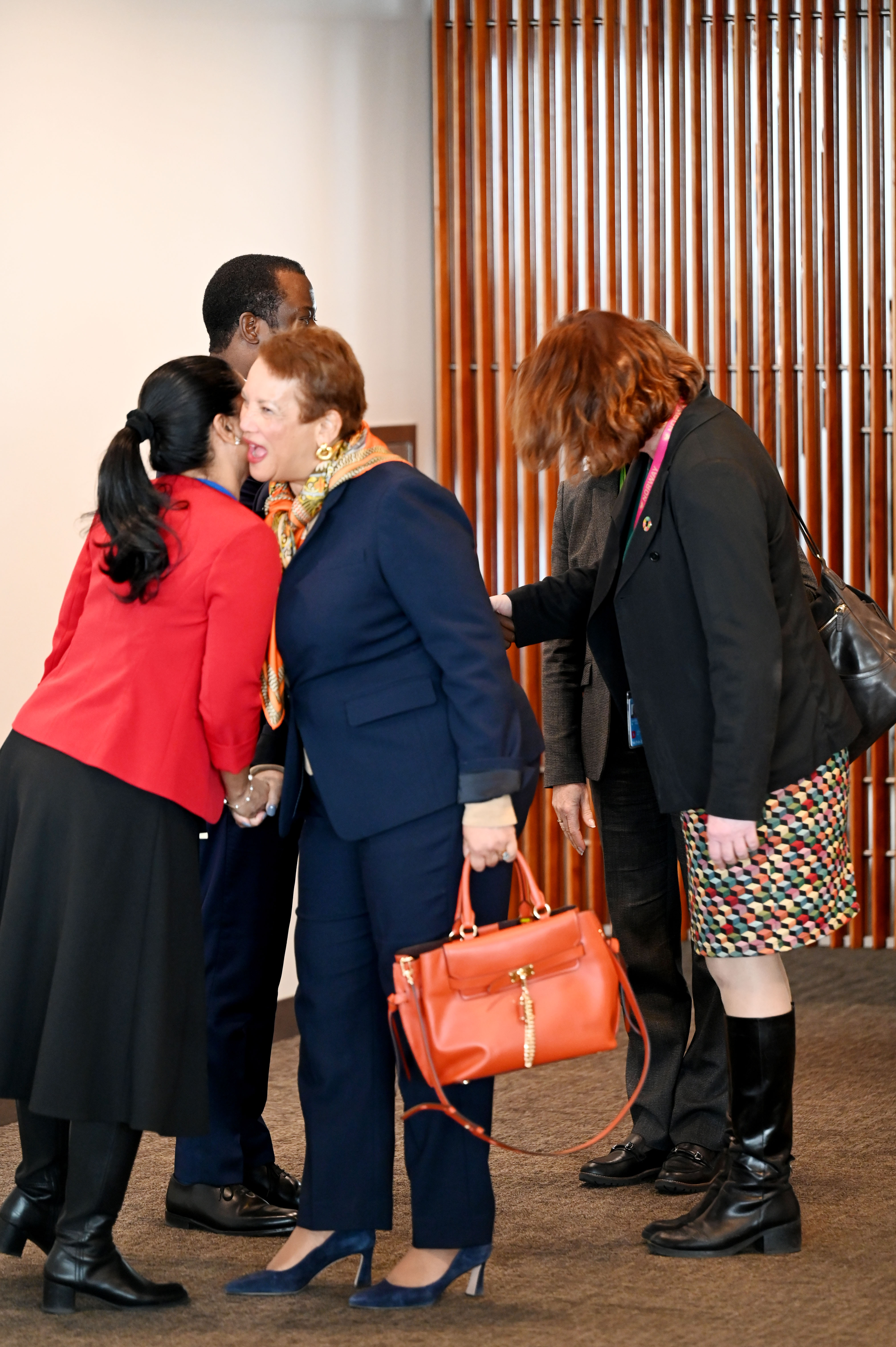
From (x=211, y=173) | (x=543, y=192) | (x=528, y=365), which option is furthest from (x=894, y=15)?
(x=528, y=365)

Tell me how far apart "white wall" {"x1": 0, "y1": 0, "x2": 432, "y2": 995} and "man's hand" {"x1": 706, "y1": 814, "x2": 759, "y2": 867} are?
1930 mm

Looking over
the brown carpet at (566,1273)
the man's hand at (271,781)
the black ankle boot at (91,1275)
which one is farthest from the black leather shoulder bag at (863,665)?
the black ankle boot at (91,1275)

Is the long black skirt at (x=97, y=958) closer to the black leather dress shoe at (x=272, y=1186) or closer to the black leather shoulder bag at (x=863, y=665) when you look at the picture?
the black leather dress shoe at (x=272, y=1186)

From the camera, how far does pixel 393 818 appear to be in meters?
2.45

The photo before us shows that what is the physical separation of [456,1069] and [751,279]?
139 inches

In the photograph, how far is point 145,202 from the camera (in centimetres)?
401

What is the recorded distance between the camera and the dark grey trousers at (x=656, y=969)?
315cm

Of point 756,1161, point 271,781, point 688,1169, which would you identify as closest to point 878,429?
point 688,1169

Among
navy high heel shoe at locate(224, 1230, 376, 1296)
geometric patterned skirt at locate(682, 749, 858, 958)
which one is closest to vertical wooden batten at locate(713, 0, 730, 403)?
geometric patterned skirt at locate(682, 749, 858, 958)

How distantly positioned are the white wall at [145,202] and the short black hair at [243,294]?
61cm

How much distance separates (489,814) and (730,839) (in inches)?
16.9

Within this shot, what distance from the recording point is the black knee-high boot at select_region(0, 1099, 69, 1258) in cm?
264

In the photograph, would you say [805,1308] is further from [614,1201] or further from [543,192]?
[543,192]

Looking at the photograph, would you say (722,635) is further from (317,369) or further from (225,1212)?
(225,1212)
